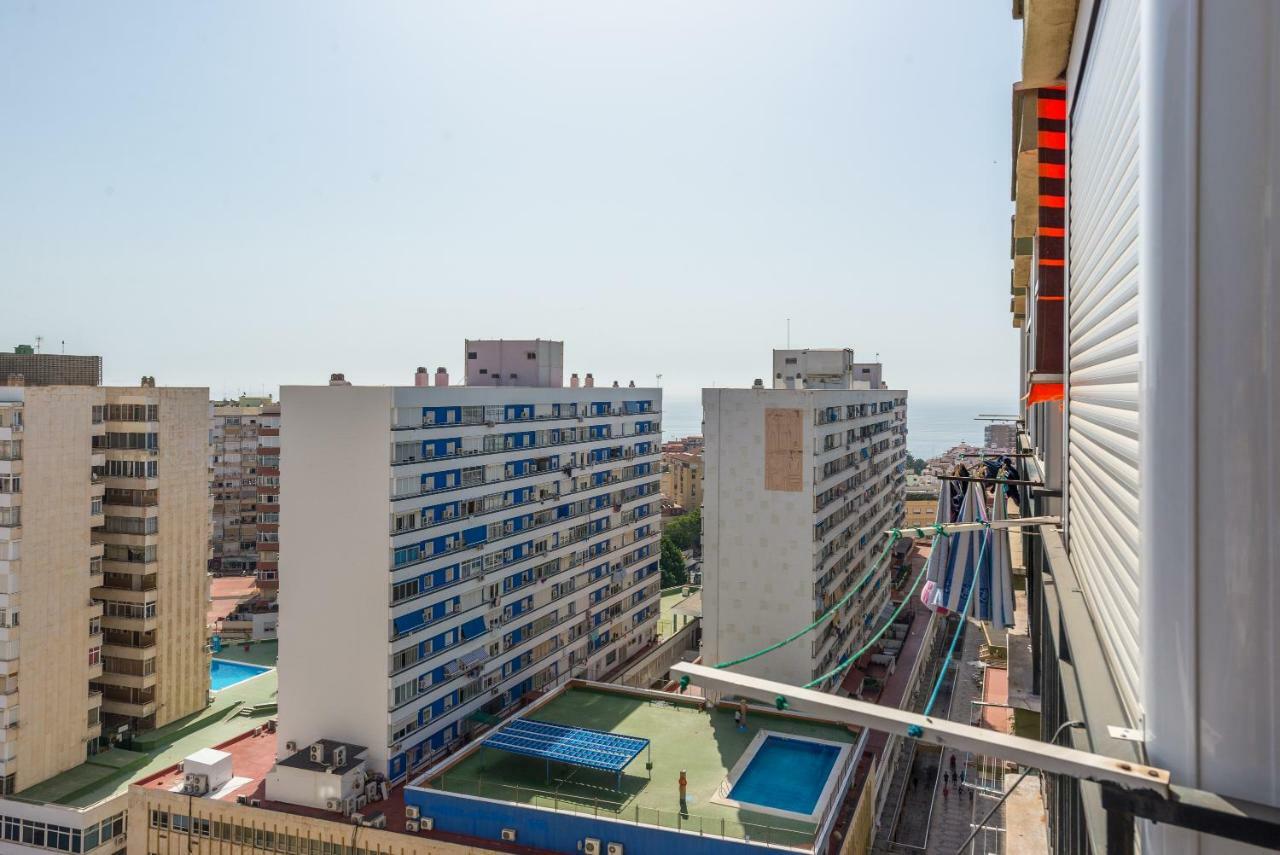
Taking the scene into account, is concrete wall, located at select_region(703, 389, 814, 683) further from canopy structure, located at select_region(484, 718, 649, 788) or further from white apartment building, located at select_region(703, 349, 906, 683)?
canopy structure, located at select_region(484, 718, 649, 788)

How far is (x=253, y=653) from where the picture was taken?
44.3 metres

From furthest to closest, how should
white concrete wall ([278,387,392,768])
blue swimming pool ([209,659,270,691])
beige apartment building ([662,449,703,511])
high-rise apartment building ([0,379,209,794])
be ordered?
beige apartment building ([662,449,703,511]) → blue swimming pool ([209,659,270,691]) → high-rise apartment building ([0,379,209,794]) → white concrete wall ([278,387,392,768])

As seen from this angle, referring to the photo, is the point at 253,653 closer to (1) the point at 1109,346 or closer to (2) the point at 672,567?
(2) the point at 672,567

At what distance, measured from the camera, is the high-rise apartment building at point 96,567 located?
27.0 m

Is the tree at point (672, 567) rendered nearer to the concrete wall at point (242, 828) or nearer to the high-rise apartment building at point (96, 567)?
the high-rise apartment building at point (96, 567)

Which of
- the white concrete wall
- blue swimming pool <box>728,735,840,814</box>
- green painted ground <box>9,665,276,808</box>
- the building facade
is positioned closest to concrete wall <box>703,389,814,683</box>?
blue swimming pool <box>728,735,840,814</box>

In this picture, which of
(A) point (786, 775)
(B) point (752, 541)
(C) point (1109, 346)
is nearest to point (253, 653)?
(B) point (752, 541)

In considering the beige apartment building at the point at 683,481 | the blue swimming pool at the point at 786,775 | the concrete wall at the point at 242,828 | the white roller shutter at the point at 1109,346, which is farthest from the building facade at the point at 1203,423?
the beige apartment building at the point at 683,481

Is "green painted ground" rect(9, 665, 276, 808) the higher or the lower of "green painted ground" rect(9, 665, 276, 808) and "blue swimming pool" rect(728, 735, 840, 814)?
the lower

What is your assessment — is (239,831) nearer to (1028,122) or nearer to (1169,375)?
(1028,122)

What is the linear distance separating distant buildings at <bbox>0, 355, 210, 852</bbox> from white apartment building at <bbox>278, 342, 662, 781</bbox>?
25.6 ft

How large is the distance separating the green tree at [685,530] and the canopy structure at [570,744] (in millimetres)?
46597

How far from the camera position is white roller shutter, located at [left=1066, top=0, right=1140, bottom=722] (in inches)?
137

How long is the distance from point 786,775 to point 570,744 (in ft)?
18.3
